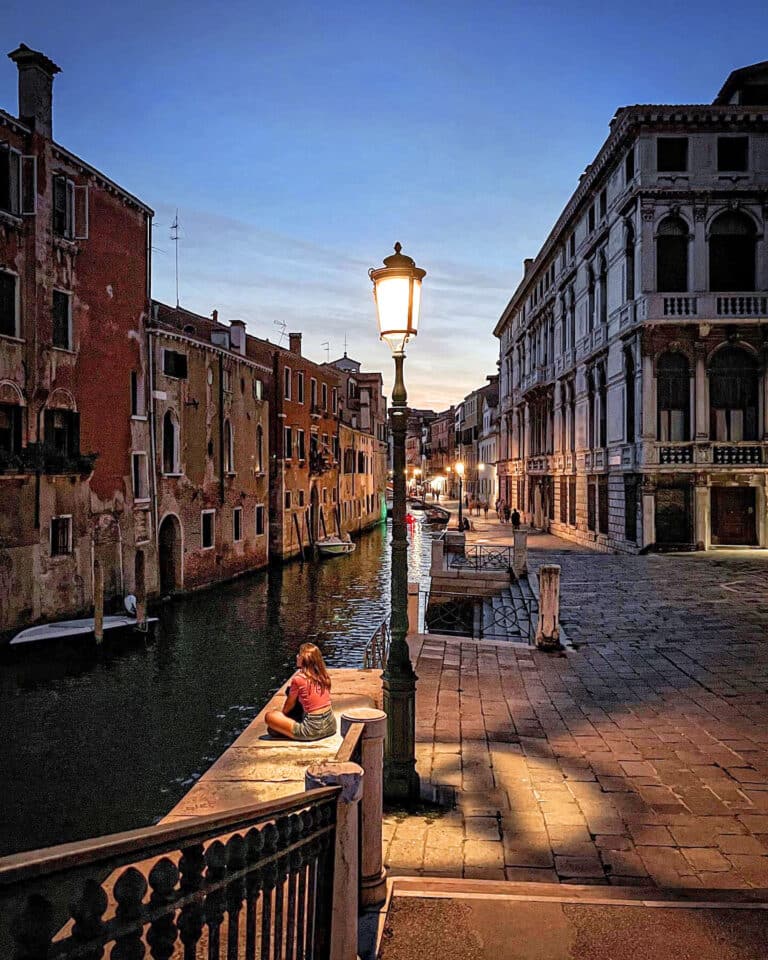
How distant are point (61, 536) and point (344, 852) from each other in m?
16.5

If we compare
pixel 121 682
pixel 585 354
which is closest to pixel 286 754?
pixel 121 682

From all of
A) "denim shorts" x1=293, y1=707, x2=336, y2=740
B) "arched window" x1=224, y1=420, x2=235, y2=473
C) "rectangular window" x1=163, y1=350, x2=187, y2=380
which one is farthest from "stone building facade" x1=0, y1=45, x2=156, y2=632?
"denim shorts" x1=293, y1=707, x2=336, y2=740

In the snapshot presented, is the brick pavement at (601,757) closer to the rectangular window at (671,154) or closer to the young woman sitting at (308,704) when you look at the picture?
the young woman sitting at (308,704)

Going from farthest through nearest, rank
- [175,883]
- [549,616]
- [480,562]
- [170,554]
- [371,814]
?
[170,554] → [480,562] → [549,616] → [371,814] → [175,883]

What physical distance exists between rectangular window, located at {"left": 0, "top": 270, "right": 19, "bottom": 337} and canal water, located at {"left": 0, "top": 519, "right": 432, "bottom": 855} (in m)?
7.21

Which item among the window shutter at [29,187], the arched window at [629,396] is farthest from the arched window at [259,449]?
the arched window at [629,396]

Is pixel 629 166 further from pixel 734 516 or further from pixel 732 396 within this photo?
pixel 734 516

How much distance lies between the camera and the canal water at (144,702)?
30.1 feet

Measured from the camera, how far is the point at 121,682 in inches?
575

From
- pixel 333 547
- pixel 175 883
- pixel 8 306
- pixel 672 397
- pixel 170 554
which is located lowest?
pixel 333 547

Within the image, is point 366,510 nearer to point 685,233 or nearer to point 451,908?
point 685,233

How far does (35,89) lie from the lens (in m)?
17.3

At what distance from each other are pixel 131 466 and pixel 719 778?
1773cm

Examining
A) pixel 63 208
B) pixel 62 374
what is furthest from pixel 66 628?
pixel 63 208
